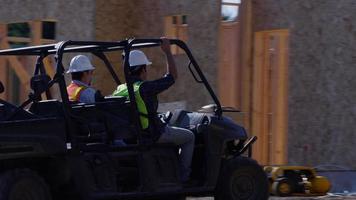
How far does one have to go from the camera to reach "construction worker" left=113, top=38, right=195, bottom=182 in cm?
873

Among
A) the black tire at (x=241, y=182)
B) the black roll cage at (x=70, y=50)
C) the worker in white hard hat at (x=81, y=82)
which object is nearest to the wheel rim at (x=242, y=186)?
the black tire at (x=241, y=182)

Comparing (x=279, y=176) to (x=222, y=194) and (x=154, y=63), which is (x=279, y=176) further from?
(x=154, y=63)

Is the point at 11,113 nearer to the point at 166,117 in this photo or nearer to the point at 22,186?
the point at 22,186

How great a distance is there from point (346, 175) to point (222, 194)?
13.6 feet

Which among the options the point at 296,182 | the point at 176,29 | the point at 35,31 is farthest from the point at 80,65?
the point at 35,31

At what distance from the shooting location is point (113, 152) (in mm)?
8523

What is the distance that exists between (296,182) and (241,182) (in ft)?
8.57

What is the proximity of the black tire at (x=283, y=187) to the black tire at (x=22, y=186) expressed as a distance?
4.32 m

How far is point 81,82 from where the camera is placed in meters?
8.88

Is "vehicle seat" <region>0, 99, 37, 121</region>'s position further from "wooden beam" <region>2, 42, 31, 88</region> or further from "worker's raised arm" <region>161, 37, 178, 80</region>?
"wooden beam" <region>2, 42, 31, 88</region>

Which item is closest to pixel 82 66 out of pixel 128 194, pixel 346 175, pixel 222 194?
pixel 128 194

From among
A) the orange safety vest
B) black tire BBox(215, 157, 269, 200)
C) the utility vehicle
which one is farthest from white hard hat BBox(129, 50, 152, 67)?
black tire BBox(215, 157, 269, 200)

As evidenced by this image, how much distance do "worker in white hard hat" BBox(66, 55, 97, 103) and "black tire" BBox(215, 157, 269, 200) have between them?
1.60 metres

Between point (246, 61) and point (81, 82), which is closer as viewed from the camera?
point (81, 82)
